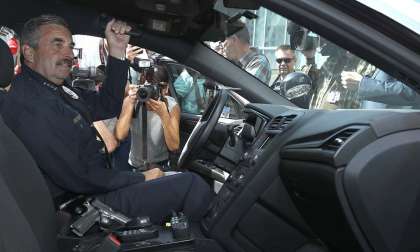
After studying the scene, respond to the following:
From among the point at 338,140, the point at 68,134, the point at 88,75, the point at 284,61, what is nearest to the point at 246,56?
the point at 284,61

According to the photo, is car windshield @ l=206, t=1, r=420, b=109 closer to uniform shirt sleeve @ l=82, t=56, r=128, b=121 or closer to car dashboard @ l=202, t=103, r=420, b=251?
car dashboard @ l=202, t=103, r=420, b=251

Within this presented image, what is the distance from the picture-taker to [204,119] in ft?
8.44

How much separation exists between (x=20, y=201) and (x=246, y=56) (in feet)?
4.89

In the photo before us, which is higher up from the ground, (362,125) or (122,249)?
(362,125)

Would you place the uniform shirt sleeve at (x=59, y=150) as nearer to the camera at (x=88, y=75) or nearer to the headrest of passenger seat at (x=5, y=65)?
the headrest of passenger seat at (x=5, y=65)

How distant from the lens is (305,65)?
232 cm

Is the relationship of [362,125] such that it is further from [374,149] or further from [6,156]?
[6,156]

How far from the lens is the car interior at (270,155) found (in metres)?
1.41

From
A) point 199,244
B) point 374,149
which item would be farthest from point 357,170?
point 199,244

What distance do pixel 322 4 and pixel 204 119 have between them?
1260 millimetres

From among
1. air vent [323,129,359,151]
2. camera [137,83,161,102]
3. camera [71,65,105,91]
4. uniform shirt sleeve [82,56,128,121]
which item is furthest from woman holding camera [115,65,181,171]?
air vent [323,129,359,151]

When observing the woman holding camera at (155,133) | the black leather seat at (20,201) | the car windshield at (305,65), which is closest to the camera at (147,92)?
the woman holding camera at (155,133)

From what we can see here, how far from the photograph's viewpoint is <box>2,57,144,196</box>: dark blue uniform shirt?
7.14 feet

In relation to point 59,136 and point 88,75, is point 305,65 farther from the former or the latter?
point 88,75
